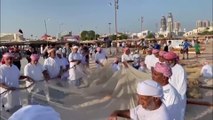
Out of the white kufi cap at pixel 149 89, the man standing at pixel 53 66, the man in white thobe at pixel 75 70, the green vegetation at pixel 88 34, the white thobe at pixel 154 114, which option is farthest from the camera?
the green vegetation at pixel 88 34

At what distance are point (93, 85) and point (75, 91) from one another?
1.21 metres

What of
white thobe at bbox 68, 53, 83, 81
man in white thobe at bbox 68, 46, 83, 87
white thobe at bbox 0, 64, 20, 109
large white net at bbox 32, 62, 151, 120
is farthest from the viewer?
white thobe at bbox 68, 53, 83, 81

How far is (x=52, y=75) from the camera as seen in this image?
1117 centimetres

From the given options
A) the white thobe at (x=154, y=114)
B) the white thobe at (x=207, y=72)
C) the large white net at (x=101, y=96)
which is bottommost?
the white thobe at (x=207, y=72)

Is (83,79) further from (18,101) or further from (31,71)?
(18,101)

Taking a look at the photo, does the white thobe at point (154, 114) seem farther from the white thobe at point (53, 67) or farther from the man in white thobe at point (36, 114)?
the white thobe at point (53, 67)

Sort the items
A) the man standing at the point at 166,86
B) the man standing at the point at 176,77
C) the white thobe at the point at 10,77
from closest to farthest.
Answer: the man standing at the point at 166,86, the man standing at the point at 176,77, the white thobe at the point at 10,77

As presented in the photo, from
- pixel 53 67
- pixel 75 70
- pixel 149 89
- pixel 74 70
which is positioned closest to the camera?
pixel 149 89

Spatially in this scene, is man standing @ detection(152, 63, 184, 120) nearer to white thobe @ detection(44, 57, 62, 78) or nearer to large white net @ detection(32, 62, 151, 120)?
large white net @ detection(32, 62, 151, 120)

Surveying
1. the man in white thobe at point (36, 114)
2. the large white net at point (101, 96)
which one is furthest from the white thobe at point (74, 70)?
the man in white thobe at point (36, 114)

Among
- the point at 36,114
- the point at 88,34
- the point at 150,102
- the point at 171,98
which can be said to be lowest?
the point at 88,34

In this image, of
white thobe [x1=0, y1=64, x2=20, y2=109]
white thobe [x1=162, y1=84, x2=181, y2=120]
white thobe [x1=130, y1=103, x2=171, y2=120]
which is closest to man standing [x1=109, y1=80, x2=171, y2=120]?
white thobe [x1=130, y1=103, x2=171, y2=120]

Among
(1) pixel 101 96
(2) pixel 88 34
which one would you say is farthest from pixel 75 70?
(2) pixel 88 34

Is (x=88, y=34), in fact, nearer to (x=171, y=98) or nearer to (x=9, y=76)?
(x=9, y=76)
